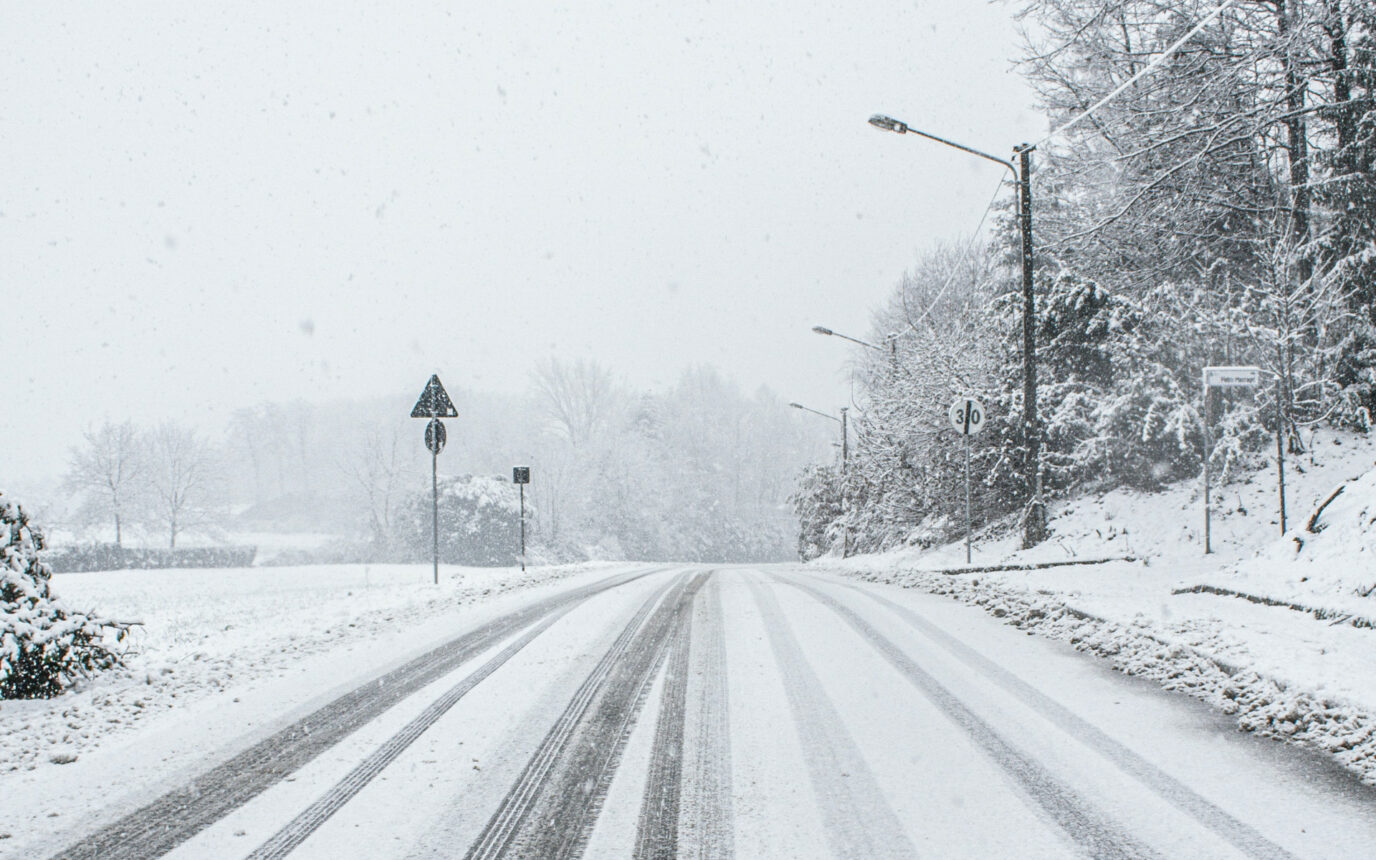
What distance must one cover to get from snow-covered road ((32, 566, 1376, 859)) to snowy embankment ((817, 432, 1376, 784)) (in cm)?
32

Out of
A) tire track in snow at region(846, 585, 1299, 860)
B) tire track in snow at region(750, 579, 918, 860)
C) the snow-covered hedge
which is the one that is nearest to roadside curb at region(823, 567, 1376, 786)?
tire track in snow at region(846, 585, 1299, 860)

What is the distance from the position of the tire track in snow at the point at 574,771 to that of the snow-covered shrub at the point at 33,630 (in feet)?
12.5

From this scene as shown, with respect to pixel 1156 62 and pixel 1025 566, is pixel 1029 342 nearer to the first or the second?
pixel 1025 566

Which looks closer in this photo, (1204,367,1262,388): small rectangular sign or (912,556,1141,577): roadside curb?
(1204,367,1262,388): small rectangular sign

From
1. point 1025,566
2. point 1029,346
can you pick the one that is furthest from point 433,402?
point 1029,346

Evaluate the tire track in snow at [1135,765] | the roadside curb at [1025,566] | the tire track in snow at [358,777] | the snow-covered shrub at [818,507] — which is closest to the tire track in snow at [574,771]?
the tire track in snow at [358,777]

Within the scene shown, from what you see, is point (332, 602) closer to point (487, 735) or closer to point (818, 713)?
point (487, 735)

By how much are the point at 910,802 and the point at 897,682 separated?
1950 millimetres

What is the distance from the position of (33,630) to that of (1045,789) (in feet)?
20.8

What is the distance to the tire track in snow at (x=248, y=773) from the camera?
2.83 metres

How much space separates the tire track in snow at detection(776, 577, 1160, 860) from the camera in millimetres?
2650

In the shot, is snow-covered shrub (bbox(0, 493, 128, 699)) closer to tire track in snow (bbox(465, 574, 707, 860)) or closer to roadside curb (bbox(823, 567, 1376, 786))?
tire track in snow (bbox(465, 574, 707, 860))

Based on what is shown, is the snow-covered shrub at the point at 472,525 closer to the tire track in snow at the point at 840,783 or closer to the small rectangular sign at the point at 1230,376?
the small rectangular sign at the point at 1230,376

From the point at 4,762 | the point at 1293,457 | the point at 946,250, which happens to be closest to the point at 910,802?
the point at 4,762
